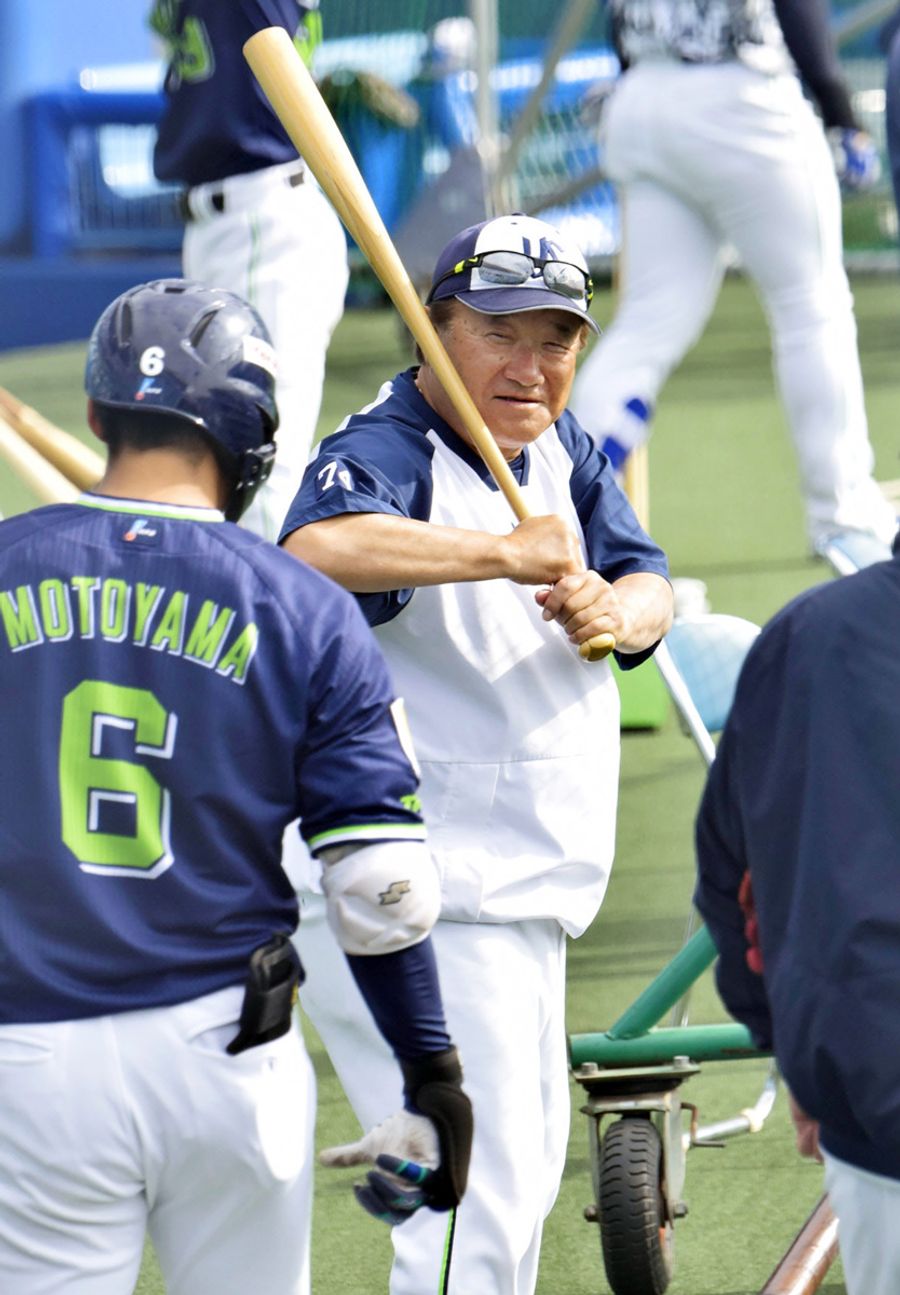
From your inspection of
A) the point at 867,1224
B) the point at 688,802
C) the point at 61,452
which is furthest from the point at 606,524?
the point at 688,802

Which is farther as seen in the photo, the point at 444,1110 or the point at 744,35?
the point at 744,35

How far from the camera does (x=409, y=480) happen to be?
3047 mm

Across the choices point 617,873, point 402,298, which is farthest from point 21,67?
point 402,298

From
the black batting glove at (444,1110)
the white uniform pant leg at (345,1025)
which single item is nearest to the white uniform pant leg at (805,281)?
the white uniform pant leg at (345,1025)

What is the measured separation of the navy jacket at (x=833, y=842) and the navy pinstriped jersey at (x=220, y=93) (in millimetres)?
3831

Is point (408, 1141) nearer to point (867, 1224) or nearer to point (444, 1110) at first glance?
point (444, 1110)

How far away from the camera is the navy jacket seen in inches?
81.6

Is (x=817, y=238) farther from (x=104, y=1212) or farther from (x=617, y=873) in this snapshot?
(x=104, y=1212)

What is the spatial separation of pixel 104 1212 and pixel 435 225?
727 cm

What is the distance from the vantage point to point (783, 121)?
6.15m

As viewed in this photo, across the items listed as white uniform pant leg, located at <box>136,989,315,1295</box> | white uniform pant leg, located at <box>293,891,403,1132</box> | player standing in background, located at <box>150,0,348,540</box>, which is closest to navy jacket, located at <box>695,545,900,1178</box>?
white uniform pant leg, located at <box>136,989,315,1295</box>

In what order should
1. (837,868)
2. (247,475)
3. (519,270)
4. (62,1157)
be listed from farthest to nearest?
(519,270), (247,475), (62,1157), (837,868)

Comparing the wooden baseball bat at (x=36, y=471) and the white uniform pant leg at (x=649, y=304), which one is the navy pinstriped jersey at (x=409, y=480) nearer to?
the wooden baseball bat at (x=36, y=471)

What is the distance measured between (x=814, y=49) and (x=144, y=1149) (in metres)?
4.58
